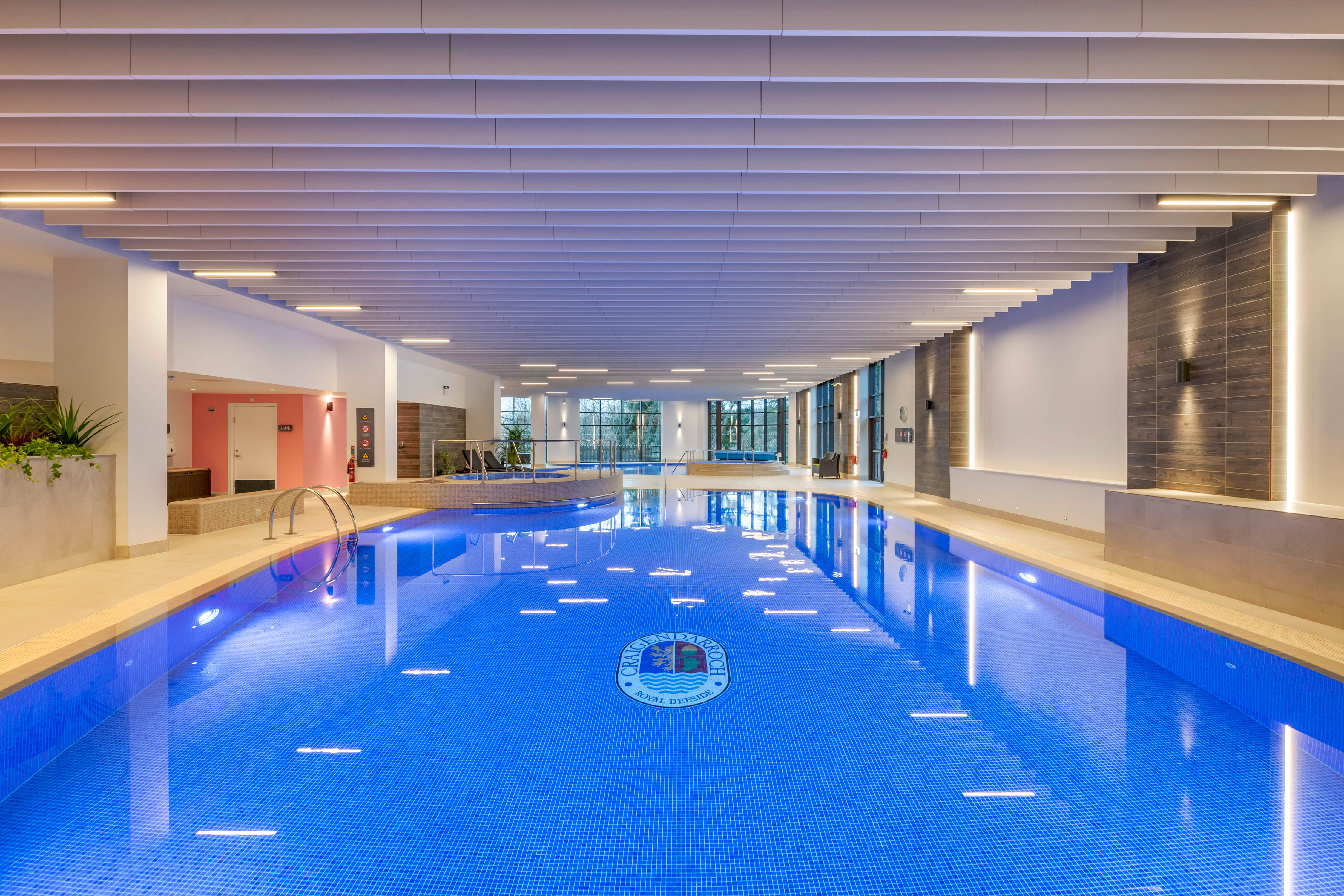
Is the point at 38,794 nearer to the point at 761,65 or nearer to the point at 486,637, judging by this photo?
the point at 486,637

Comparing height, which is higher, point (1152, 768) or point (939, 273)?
point (939, 273)

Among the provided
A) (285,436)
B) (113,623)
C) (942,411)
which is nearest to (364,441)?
(285,436)

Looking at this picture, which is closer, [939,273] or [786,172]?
[786,172]

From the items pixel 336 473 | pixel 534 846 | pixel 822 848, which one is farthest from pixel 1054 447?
pixel 336 473

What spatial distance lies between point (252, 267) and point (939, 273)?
288 inches

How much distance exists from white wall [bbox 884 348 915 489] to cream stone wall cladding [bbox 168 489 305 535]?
10.8 metres

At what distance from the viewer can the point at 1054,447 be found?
8.62 m

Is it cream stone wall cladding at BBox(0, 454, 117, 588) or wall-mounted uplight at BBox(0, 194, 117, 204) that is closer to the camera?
wall-mounted uplight at BBox(0, 194, 117, 204)

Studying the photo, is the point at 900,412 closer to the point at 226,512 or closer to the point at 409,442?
the point at 409,442

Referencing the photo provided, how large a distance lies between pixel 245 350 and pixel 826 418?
17493 mm

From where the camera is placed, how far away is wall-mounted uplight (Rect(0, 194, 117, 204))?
186 inches

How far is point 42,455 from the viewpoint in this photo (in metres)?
5.48

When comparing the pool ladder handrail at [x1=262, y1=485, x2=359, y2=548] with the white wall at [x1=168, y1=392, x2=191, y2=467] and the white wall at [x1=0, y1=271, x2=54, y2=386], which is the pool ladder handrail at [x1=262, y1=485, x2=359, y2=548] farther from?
the white wall at [x1=168, y1=392, x2=191, y2=467]

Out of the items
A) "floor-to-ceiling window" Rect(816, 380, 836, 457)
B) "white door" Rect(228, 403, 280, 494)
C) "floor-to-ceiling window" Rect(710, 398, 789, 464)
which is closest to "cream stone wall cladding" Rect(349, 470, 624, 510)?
"white door" Rect(228, 403, 280, 494)
